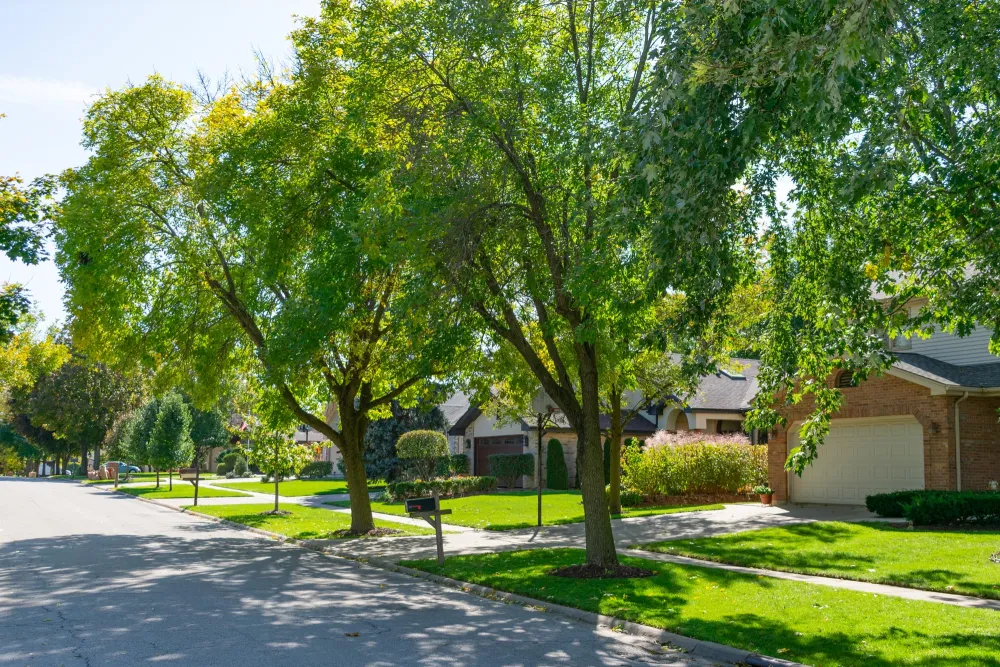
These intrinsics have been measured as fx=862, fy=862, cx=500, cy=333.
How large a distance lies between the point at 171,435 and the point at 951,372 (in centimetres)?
3894

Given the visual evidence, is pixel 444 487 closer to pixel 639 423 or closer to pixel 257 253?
pixel 639 423

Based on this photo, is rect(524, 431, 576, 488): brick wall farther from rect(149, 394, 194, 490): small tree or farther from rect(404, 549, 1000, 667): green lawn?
rect(404, 549, 1000, 667): green lawn

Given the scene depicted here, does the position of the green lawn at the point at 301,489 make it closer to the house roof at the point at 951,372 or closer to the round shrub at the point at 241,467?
the round shrub at the point at 241,467

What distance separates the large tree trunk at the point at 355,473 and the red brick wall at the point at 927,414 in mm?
12543

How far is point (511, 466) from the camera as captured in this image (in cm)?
3888

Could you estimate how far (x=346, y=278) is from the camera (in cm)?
1470

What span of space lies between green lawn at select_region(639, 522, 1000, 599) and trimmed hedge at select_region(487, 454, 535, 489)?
20.0 m

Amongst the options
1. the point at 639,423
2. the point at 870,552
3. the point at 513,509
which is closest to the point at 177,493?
the point at 513,509

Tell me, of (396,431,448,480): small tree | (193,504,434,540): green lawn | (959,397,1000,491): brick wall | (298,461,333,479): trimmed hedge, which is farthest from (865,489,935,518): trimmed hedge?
(298,461,333,479): trimmed hedge

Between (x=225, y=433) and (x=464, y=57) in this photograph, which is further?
(x=225, y=433)

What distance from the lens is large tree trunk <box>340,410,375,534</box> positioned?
68.1 ft

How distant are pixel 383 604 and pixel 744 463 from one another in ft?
63.9

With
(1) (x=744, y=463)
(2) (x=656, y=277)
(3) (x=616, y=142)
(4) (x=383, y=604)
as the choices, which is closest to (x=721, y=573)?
(4) (x=383, y=604)

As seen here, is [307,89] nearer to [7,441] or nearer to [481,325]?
[481,325]
